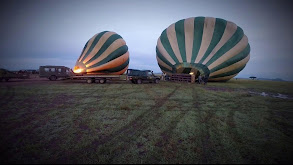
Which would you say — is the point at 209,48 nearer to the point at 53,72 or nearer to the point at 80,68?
the point at 80,68

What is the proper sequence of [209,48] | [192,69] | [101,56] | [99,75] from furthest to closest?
[101,56], [99,75], [192,69], [209,48]

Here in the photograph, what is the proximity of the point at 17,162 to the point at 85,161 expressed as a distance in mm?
1180

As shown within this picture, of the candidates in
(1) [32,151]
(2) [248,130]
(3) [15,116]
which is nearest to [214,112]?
(2) [248,130]

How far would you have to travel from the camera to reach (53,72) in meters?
16.0

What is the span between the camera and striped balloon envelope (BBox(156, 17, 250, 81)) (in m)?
13.8

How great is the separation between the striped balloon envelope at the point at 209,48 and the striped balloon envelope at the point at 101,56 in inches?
283

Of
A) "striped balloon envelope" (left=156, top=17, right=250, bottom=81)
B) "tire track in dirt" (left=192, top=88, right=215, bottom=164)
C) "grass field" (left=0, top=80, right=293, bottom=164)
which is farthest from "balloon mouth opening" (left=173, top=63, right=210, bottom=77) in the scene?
"tire track in dirt" (left=192, top=88, right=215, bottom=164)

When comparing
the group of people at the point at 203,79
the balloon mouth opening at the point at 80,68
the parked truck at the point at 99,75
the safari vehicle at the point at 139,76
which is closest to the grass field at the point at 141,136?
the parked truck at the point at 99,75

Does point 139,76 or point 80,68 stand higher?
point 80,68

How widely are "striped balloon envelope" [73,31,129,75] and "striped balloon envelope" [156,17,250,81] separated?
719 cm

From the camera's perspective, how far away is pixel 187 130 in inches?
143

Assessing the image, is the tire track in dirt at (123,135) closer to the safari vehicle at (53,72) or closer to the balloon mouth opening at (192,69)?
the balloon mouth opening at (192,69)

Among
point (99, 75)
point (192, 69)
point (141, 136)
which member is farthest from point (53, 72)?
point (141, 136)

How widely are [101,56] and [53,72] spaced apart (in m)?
6.38
